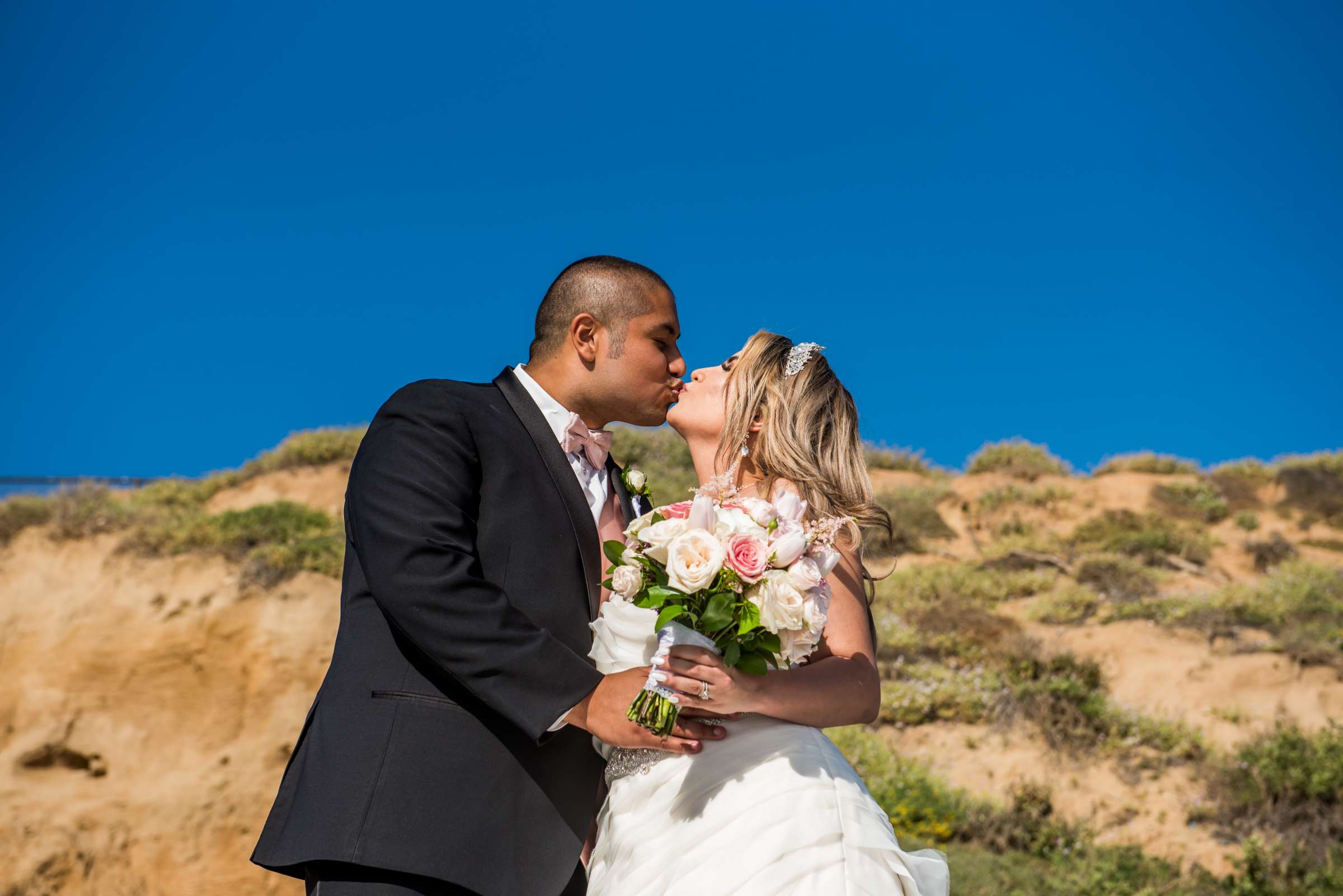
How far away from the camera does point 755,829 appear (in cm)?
279

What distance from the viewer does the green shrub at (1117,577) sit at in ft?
43.8

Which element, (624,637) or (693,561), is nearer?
(693,561)

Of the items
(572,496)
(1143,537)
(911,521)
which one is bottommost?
(572,496)

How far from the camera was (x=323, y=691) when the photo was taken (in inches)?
115

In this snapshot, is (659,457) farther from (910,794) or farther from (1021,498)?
(910,794)

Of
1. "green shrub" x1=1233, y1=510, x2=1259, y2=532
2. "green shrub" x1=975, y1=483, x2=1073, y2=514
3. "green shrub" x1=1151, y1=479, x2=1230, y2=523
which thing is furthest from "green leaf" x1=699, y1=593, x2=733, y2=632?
"green shrub" x1=1151, y1=479, x2=1230, y2=523

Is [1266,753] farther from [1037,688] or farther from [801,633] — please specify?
Result: [801,633]

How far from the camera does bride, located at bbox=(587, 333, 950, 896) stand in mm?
2725

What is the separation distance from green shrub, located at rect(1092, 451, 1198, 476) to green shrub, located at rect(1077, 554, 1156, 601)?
845 centimetres

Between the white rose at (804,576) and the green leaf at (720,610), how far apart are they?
7.4 inches

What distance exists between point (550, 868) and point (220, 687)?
32.2 ft

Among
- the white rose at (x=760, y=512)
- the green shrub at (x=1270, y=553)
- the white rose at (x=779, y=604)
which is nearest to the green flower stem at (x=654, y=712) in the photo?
the white rose at (x=779, y=604)

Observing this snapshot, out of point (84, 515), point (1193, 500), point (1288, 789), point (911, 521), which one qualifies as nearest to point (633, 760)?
point (1288, 789)

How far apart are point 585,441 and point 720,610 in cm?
110
